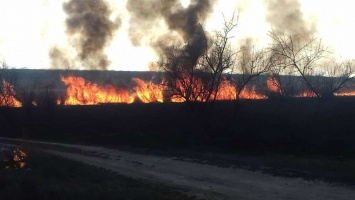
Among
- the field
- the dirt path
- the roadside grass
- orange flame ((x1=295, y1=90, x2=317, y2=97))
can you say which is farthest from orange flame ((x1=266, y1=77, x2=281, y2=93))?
the roadside grass

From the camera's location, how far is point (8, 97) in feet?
203

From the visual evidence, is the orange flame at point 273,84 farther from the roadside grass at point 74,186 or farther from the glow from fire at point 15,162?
the roadside grass at point 74,186

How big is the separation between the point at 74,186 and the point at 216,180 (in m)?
6.14

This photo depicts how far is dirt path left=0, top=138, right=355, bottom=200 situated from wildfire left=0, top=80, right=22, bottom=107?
30547mm

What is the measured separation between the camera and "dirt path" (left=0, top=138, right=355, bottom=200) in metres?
17.9

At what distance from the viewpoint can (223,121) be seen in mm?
38625

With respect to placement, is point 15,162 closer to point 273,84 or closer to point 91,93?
point 273,84

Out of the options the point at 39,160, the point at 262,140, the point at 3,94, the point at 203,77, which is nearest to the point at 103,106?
the point at 3,94

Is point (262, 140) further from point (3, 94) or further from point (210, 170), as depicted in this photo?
point (3, 94)

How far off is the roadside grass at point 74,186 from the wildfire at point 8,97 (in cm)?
3837

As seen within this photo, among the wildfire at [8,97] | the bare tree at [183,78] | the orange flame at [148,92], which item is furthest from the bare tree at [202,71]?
the wildfire at [8,97]

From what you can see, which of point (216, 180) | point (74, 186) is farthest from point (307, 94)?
point (74, 186)

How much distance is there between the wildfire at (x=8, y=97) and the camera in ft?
198

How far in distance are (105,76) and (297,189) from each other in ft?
149
